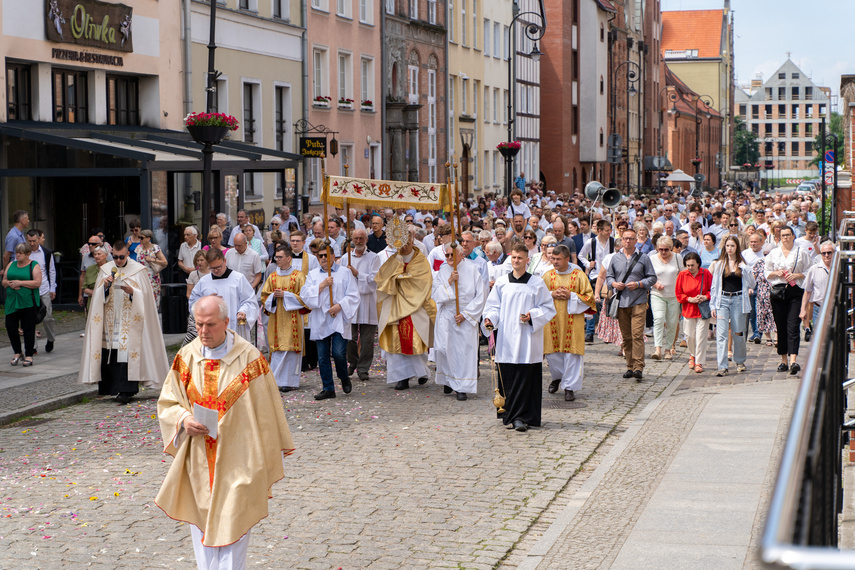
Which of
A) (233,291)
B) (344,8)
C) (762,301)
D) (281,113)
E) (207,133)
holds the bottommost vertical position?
(762,301)

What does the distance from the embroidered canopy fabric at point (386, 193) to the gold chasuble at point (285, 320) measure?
1479mm

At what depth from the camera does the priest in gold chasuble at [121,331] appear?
43.3ft

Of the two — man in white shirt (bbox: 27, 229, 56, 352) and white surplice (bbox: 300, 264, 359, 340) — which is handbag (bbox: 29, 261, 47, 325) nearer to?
man in white shirt (bbox: 27, 229, 56, 352)

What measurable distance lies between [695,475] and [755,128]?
188m

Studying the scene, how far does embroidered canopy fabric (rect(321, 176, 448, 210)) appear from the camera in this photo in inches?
584

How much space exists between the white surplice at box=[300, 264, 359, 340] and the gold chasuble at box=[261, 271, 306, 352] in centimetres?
18

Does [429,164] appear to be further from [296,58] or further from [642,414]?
[642,414]

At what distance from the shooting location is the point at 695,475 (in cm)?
928

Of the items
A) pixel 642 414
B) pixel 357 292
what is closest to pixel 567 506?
pixel 642 414

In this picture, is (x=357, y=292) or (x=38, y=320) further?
(x=38, y=320)

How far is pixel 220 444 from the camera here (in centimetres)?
621

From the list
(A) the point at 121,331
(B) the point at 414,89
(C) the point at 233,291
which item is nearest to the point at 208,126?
(A) the point at 121,331

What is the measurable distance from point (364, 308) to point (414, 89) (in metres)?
29.0

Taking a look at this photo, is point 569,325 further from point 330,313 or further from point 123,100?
point 123,100
